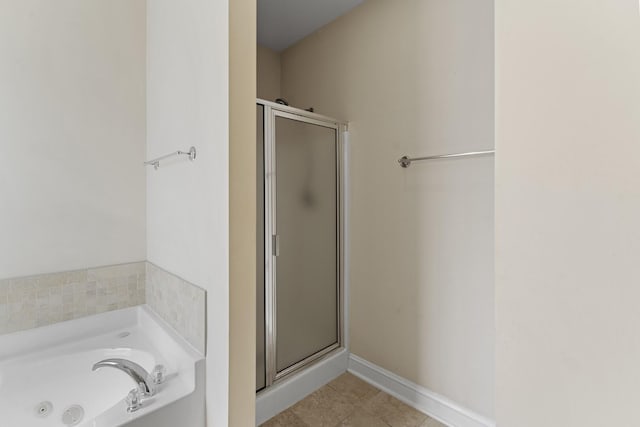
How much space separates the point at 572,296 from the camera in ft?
1.59

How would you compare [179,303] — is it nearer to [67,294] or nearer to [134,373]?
[134,373]

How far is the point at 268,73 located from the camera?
2.64m

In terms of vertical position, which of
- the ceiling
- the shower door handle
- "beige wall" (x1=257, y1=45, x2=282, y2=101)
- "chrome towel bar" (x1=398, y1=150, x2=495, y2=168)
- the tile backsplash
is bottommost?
the tile backsplash

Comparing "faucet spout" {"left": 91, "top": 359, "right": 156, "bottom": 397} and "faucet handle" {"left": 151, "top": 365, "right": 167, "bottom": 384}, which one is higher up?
"faucet spout" {"left": 91, "top": 359, "right": 156, "bottom": 397}

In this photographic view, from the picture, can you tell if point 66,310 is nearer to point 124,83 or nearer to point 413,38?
point 124,83

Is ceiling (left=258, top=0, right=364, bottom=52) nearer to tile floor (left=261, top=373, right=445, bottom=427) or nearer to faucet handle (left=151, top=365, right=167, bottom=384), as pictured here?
faucet handle (left=151, top=365, right=167, bottom=384)

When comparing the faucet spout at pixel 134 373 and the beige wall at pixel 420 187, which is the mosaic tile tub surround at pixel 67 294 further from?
the beige wall at pixel 420 187

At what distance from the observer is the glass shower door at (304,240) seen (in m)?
1.84

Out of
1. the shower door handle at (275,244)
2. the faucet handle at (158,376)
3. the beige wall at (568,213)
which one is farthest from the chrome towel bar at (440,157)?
the faucet handle at (158,376)

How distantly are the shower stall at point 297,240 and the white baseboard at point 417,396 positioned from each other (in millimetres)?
250

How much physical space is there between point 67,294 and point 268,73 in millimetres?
2173

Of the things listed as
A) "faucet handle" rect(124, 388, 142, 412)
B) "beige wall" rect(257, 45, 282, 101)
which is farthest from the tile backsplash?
"beige wall" rect(257, 45, 282, 101)

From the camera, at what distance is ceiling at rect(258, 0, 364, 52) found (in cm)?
206

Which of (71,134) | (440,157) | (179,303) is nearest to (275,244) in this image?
(179,303)
